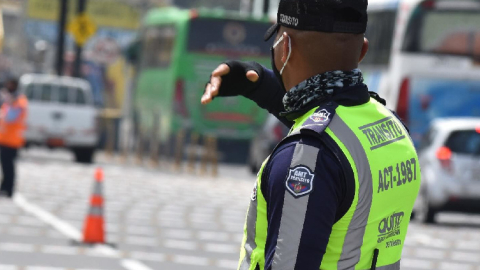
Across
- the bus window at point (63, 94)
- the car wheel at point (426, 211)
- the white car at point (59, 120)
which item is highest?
the car wheel at point (426, 211)

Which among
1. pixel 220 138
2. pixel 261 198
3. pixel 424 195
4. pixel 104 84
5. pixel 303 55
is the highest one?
pixel 303 55

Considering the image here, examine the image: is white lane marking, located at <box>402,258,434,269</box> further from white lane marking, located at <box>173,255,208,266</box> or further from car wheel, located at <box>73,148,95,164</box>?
car wheel, located at <box>73,148,95,164</box>

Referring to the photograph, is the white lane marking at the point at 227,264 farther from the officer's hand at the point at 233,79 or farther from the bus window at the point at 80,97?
the bus window at the point at 80,97

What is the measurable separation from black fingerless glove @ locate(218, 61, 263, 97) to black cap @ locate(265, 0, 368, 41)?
681 mm

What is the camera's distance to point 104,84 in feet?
195

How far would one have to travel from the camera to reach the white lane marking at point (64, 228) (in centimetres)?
1177

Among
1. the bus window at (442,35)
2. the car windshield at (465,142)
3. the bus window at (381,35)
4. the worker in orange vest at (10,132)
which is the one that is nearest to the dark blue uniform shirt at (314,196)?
the worker in orange vest at (10,132)

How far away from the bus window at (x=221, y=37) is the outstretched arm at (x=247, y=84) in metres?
28.3

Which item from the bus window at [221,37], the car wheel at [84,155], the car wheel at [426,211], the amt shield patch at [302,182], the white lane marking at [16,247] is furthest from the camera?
the bus window at [221,37]

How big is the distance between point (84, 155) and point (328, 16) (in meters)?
27.4

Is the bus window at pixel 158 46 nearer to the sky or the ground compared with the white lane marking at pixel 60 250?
nearer to the ground

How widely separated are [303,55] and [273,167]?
327mm

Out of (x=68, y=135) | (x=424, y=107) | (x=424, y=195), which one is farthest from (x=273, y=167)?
(x=68, y=135)

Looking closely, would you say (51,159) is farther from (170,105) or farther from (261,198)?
(261,198)
